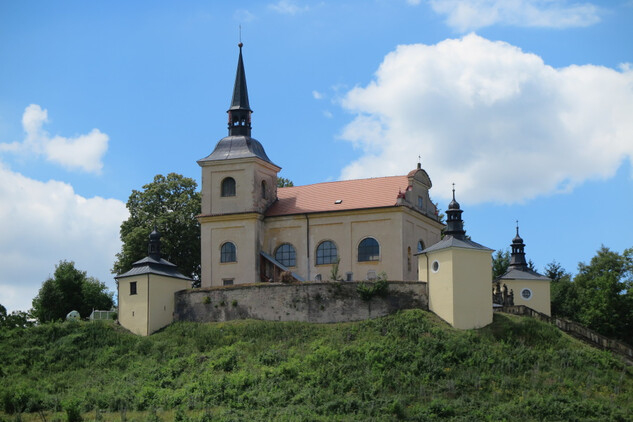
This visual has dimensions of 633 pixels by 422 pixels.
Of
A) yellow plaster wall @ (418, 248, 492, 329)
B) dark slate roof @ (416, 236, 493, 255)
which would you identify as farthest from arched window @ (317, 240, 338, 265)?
yellow plaster wall @ (418, 248, 492, 329)

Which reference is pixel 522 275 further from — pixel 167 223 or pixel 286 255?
→ pixel 167 223

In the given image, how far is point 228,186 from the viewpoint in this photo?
64312mm

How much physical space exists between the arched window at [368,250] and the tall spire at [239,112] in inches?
403

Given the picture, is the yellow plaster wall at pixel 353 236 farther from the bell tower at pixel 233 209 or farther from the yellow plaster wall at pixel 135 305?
the yellow plaster wall at pixel 135 305

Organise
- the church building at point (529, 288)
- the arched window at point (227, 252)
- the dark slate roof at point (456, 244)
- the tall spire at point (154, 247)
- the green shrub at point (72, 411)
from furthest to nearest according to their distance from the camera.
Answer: the church building at point (529, 288), the arched window at point (227, 252), the tall spire at point (154, 247), the dark slate roof at point (456, 244), the green shrub at point (72, 411)

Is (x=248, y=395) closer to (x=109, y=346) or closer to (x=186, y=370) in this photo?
(x=186, y=370)

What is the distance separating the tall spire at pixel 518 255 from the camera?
218 ft

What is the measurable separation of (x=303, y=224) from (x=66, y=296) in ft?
56.2

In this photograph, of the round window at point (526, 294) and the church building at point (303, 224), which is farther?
the round window at point (526, 294)

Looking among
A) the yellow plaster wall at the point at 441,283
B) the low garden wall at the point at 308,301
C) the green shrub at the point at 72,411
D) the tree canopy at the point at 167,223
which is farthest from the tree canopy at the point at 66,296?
the yellow plaster wall at the point at 441,283

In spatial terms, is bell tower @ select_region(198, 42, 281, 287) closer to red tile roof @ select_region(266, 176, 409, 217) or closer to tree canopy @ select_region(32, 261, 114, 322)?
red tile roof @ select_region(266, 176, 409, 217)

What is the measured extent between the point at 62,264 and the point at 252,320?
20783mm

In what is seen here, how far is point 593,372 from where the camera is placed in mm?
49750

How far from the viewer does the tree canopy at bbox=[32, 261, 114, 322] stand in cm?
6962
